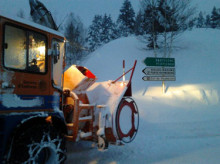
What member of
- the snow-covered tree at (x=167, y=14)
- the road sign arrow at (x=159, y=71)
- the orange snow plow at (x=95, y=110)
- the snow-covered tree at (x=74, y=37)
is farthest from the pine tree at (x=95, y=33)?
the orange snow plow at (x=95, y=110)

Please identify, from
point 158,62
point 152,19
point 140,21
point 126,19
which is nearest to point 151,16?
point 152,19

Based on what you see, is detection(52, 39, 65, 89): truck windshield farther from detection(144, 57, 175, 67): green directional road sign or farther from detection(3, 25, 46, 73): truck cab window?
detection(144, 57, 175, 67): green directional road sign

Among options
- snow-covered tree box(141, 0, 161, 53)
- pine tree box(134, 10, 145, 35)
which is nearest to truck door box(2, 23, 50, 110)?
snow-covered tree box(141, 0, 161, 53)

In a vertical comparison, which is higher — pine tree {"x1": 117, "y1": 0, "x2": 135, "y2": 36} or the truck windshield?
pine tree {"x1": 117, "y1": 0, "x2": 135, "y2": 36}

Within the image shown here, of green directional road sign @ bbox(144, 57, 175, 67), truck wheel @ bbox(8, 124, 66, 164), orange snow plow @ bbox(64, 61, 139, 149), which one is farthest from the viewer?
green directional road sign @ bbox(144, 57, 175, 67)

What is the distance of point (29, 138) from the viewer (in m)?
2.96

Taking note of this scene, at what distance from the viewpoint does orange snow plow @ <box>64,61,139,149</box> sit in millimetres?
4227

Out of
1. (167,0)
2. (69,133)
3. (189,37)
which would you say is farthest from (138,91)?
(189,37)

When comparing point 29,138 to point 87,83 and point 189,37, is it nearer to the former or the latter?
point 87,83

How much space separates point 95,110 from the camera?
4.61 metres

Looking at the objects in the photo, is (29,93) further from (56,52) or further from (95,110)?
(95,110)

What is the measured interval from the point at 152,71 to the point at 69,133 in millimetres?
6898

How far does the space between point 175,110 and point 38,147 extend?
7876 mm

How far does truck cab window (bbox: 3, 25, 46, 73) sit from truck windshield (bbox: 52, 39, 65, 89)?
0.63 feet
